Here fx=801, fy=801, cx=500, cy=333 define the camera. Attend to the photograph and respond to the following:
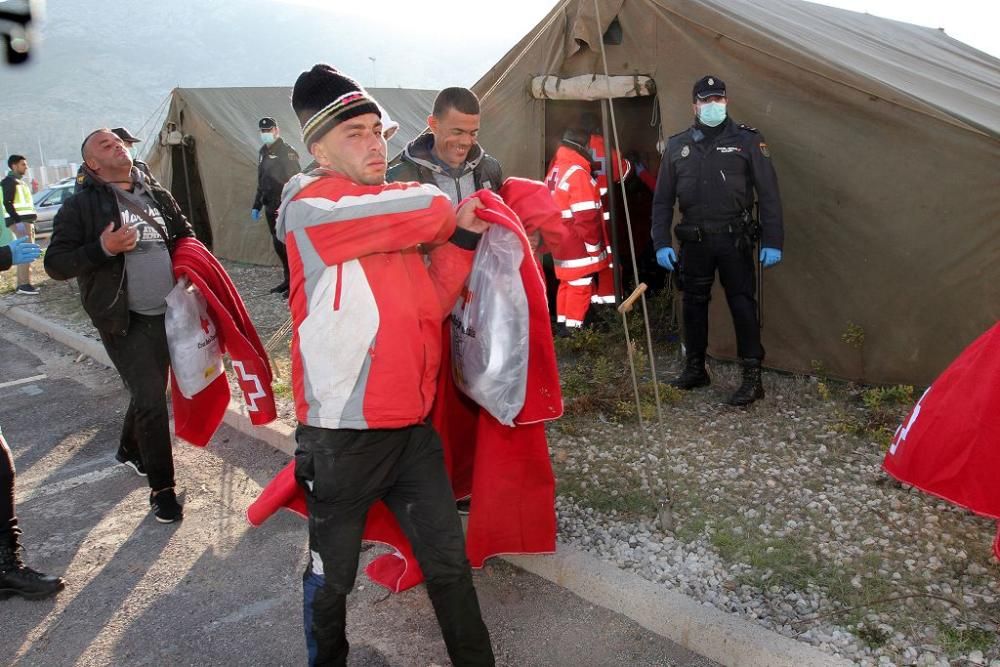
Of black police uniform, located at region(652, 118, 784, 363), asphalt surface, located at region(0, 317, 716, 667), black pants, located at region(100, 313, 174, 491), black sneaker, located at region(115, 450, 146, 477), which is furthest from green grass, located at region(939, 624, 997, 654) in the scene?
black sneaker, located at region(115, 450, 146, 477)

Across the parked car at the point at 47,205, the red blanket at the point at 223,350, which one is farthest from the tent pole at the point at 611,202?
the parked car at the point at 47,205

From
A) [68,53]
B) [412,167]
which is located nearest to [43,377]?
[412,167]

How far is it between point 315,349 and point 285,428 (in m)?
2.94

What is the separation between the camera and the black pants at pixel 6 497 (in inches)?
128

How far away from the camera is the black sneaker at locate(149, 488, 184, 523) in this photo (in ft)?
13.2

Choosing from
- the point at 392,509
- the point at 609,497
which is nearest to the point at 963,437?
the point at 609,497

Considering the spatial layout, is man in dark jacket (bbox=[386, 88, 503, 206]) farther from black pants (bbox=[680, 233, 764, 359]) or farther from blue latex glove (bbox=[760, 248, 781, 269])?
blue latex glove (bbox=[760, 248, 781, 269])

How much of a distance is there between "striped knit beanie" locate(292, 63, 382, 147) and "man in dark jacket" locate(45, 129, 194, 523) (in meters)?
1.70

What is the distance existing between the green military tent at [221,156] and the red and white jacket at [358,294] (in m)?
9.58

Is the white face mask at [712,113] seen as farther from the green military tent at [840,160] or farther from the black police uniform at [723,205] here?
the green military tent at [840,160]

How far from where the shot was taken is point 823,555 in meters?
3.25

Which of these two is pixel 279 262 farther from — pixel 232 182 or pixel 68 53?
pixel 68 53

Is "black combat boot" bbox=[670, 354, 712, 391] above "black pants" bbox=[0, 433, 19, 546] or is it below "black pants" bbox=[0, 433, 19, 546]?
below

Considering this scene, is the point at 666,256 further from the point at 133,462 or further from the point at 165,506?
the point at 133,462
